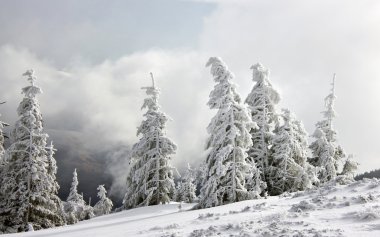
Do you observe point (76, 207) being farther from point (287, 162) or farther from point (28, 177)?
point (287, 162)

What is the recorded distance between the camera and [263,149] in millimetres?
35281

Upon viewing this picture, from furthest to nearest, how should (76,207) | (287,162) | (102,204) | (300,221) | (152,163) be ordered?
(102,204) → (76,207) → (152,163) → (287,162) → (300,221)

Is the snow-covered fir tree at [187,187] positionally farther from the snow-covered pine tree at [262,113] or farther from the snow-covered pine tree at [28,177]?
the snow-covered pine tree at [28,177]

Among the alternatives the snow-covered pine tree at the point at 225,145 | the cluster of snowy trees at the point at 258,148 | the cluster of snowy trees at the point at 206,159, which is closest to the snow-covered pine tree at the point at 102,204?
the cluster of snowy trees at the point at 206,159

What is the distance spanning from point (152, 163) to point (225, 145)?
32.0 ft

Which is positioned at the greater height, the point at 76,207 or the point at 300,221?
the point at 76,207

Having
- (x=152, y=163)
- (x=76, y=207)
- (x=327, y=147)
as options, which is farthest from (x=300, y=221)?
(x=76, y=207)

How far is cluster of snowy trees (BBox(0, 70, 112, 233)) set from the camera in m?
31.1

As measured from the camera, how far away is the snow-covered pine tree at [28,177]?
3109cm

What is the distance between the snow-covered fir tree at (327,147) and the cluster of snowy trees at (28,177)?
26.9m

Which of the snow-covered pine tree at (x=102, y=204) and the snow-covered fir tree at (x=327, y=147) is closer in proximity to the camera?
the snow-covered fir tree at (x=327, y=147)

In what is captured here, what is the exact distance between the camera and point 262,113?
3572cm

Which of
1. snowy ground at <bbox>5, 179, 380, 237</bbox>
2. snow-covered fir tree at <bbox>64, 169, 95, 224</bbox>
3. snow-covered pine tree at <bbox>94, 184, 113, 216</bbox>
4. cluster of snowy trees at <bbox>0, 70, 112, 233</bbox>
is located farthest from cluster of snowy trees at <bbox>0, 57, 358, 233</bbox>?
snow-covered pine tree at <bbox>94, 184, 113, 216</bbox>

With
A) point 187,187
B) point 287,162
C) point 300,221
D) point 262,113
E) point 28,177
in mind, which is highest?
point 262,113
